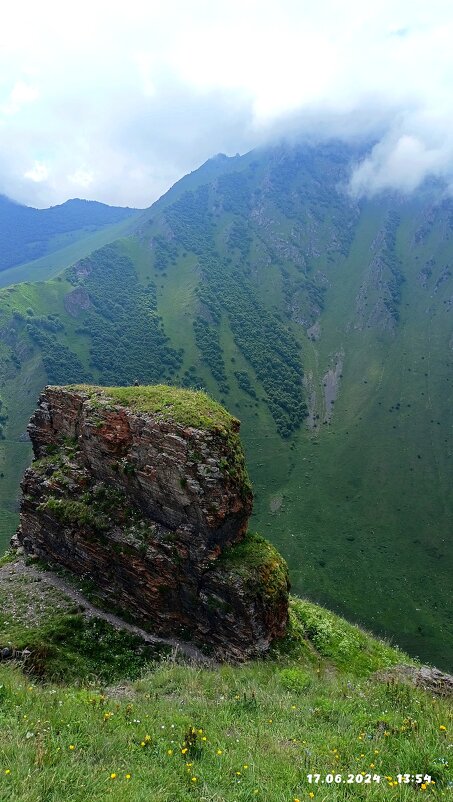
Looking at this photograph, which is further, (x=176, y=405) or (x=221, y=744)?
(x=176, y=405)

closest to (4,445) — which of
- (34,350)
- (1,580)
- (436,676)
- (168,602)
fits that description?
(34,350)

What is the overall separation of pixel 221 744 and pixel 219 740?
203 mm

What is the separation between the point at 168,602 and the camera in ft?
89.0

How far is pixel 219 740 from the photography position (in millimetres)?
8812

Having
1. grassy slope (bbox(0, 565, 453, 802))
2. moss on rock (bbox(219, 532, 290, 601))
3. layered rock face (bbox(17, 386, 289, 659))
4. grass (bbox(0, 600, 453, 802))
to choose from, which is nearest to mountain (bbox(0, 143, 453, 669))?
moss on rock (bbox(219, 532, 290, 601))

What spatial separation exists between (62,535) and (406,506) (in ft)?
338

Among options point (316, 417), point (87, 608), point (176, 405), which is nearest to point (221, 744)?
point (176, 405)

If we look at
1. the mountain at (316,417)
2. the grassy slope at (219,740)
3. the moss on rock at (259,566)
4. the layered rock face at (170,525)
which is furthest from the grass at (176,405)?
the mountain at (316,417)

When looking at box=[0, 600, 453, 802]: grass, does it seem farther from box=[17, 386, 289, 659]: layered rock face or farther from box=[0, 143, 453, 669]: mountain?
box=[0, 143, 453, 669]: mountain

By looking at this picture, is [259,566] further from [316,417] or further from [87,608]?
[316,417]

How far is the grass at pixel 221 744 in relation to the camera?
6734 millimetres

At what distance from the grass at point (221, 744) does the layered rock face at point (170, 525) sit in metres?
13.8

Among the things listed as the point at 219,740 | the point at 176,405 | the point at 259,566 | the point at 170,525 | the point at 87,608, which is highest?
the point at 176,405

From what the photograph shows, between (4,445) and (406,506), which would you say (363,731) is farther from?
(4,445)
